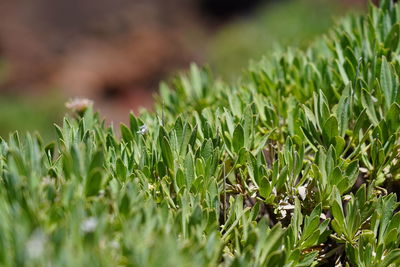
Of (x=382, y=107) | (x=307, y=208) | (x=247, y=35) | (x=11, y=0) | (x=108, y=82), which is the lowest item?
(x=307, y=208)

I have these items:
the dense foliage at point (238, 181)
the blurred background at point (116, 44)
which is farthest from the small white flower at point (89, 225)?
the blurred background at point (116, 44)

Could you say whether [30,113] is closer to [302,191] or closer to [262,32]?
[262,32]

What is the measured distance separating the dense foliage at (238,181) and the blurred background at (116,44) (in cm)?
491

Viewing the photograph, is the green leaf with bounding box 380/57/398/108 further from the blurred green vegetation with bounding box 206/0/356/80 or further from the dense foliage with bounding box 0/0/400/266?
the blurred green vegetation with bounding box 206/0/356/80

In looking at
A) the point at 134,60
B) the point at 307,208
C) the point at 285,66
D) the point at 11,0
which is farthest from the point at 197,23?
the point at 307,208

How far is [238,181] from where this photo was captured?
1.98 m

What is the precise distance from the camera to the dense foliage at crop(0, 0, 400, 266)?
1.37m

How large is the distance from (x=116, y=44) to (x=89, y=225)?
9.45 metres

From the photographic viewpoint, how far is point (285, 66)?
8.18ft

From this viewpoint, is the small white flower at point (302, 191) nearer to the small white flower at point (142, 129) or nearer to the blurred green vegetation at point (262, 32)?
the small white flower at point (142, 129)

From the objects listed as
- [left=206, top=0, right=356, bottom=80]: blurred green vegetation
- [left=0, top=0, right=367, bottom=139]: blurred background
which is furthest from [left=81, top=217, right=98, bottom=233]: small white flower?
[left=0, top=0, right=367, bottom=139]: blurred background

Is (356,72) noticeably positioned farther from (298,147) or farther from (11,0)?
(11,0)

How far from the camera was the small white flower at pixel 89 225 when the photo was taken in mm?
1309

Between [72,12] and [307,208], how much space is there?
9.97 meters
